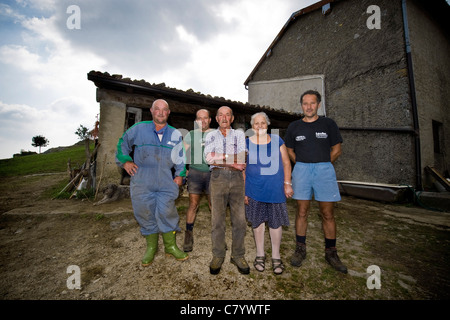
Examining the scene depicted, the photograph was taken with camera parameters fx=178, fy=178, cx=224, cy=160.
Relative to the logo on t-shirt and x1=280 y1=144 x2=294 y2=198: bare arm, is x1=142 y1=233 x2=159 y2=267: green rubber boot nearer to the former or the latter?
x1=280 y1=144 x2=294 y2=198: bare arm

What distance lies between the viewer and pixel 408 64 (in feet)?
21.4

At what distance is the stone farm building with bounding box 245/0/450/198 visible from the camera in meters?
6.55

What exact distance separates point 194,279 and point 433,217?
5.92 meters

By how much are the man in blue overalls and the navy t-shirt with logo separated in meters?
1.81

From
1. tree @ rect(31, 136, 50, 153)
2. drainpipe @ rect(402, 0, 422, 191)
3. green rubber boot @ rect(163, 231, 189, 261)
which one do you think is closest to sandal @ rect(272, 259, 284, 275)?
green rubber boot @ rect(163, 231, 189, 261)

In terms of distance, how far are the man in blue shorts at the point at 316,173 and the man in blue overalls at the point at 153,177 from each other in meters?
1.69

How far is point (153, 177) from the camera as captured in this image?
7.97ft

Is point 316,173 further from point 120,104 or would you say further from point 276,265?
point 120,104

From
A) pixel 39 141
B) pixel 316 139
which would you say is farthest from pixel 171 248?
pixel 39 141

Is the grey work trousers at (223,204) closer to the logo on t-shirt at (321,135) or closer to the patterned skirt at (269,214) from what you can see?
the patterned skirt at (269,214)

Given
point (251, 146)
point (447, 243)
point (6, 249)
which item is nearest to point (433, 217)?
point (447, 243)

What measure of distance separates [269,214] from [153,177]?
5.30 feet

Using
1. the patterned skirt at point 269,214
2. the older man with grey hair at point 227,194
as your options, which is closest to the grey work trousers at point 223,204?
the older man with grey hair at point 227,194

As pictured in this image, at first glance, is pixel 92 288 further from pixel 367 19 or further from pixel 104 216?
pixel 367 19
